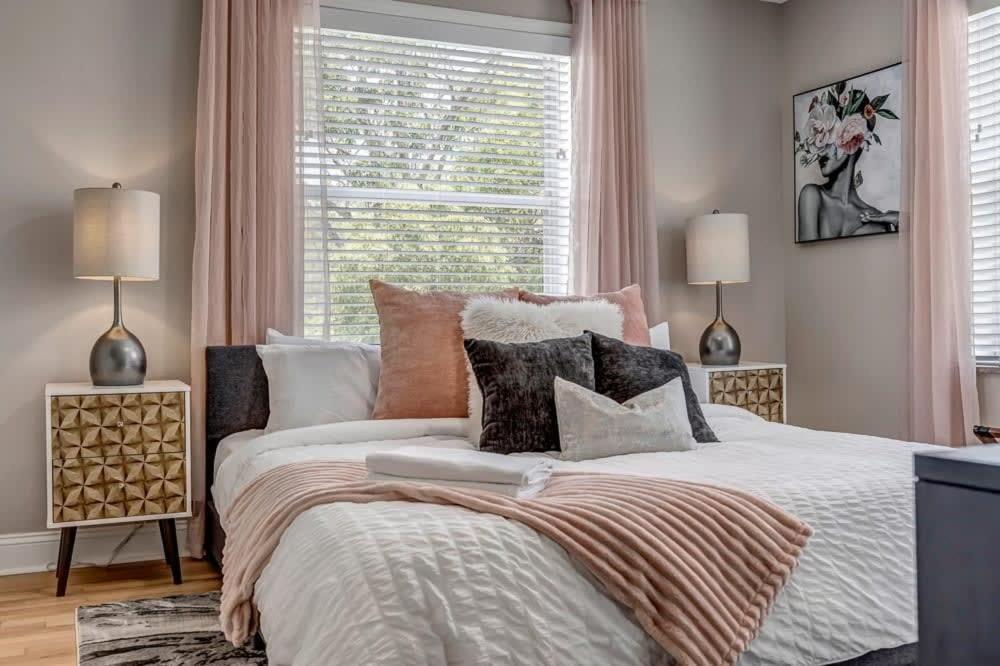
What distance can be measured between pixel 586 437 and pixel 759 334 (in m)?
2.54

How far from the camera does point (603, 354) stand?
2984 mm

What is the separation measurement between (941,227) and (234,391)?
9.80 ft

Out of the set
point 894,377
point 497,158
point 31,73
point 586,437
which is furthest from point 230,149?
point 894,377

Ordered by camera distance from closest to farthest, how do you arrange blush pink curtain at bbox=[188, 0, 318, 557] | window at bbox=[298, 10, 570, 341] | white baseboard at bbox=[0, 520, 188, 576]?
1. white baseboard at bbox=[0, 520, 188, 576]
2. blush pink curtain at bbox=[188, 0, 318, 557]
3. window at bbox=[298, 10, 570, 341]

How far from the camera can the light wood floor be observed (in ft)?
8.63

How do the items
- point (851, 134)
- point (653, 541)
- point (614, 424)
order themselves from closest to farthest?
point (653, 541), point (614, 424), point (851, 134)

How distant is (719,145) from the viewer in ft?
15.6

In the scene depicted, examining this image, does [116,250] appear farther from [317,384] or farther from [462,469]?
[462,469]

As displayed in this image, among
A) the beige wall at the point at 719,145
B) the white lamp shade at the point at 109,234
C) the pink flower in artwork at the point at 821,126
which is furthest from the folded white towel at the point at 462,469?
the pink flower in artwork at the point at 821,126

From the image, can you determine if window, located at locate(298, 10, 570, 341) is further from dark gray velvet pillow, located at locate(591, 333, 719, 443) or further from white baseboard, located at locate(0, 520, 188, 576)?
dark gray velvet pillow, located at locate(591, 333, 719, 443)

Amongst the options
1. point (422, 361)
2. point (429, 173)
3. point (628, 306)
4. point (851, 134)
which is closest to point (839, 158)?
point (851, 134)

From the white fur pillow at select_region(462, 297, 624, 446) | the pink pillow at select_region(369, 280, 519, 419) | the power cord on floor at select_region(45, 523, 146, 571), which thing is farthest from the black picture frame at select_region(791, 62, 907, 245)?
the power cord on floor at select_region(45, 523, 146, 571)

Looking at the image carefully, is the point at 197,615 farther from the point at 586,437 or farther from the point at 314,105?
the point at 314,105

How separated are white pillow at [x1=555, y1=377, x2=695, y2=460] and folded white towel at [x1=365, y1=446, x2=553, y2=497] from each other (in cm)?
50
